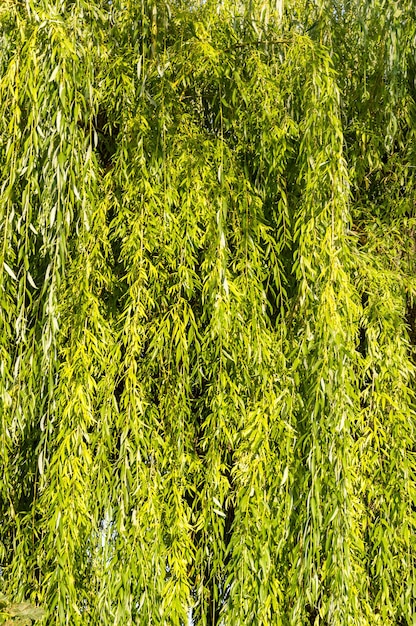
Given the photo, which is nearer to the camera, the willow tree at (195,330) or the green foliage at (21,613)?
the green foliage at (21,613)

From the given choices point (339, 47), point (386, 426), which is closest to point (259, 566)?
point (386, 426)

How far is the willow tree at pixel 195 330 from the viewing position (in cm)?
277

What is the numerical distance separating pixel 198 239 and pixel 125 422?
0.69 meters

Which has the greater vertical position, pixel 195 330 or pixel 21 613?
pixel 195 330

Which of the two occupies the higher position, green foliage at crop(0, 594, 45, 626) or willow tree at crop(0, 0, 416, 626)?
willow tree at crop(0, 0, 416, 626)

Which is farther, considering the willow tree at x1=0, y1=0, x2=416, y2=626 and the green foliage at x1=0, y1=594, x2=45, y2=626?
the willow tree at x1=0, y1=0, x2=416, y2=626

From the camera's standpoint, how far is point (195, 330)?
118 inches

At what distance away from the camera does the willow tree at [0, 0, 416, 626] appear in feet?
9.09

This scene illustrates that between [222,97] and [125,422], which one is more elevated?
[222,97]

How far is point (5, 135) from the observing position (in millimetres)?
2980

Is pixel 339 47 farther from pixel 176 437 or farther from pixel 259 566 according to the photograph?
pixel 259 566

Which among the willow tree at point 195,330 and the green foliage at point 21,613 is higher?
the willow tree at point 195,330

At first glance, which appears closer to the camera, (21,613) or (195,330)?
(21,613)

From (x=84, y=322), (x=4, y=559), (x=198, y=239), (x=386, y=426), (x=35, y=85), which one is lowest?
(x=4, y=559)
